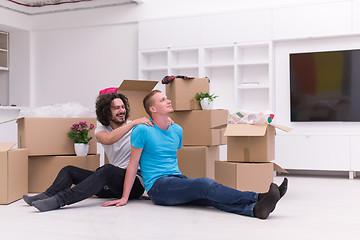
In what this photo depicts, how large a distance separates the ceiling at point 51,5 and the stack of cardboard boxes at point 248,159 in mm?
3259

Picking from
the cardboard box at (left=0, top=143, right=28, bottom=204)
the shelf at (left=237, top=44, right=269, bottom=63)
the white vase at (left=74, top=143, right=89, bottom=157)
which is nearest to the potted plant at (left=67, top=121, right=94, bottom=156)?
the white vase at (left=74, top=143, right=89, bottom=157)

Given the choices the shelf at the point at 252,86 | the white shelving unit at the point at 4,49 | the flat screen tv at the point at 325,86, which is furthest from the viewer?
the white shelving unit at the point at 4,49

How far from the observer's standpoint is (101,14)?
6305 mm

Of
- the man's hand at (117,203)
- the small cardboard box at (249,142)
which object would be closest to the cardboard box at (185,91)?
the small cardboard box at (249,142)

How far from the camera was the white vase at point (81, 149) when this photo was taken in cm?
376

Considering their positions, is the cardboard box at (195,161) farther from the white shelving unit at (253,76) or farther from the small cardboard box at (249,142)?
the white shelving unit at (253,76)

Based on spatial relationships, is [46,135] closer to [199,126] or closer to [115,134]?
[115,134]

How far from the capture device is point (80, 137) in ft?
12.4

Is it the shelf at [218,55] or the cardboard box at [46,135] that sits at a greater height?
the shelf at [218,55]

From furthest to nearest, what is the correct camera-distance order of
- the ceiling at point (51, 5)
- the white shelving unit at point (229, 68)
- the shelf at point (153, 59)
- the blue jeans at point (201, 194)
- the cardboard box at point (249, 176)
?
1. the ceiling at point (51, 5)
2. the shelf at point (153, 59)
3. the white shelving unit at point (229, 68)
4. the cardboard box at point (249, 176)
5. the blue jeans at point (201, 194)

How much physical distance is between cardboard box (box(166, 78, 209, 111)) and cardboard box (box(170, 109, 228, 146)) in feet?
0.26

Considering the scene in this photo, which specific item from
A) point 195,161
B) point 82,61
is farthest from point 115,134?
point 82,61

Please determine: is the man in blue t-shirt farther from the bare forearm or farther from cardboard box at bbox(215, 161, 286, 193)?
cardboard box at bbox(215, 161, 286, 193)

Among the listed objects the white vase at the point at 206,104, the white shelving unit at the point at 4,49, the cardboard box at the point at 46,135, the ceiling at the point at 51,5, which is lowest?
the cardboard box at the point at 46,135
